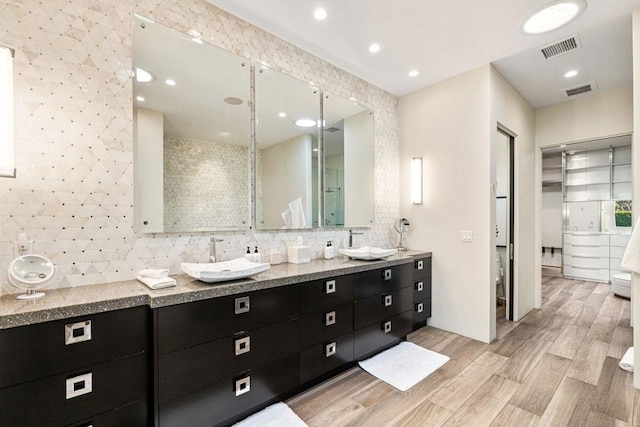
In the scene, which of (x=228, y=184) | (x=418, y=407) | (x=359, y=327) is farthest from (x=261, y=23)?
(x=418, y=407)

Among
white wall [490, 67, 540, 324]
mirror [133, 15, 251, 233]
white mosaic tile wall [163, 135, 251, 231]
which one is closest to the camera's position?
mirror [133, 15, 251, 233]

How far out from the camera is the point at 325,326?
7.47ft

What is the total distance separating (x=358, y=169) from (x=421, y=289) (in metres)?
1.57

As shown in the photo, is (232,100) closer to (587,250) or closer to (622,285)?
(622,285)

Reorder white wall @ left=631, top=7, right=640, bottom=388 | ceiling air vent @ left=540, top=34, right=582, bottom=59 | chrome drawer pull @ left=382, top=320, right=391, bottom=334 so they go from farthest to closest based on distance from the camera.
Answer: chrome drawer pull @ left=382, top=320, right=391, bottom=334 → ceiling air vent @ left=540, top=34, right=582, bottom=59 → white wall @ left=631, top=7, right=640, bottom=388

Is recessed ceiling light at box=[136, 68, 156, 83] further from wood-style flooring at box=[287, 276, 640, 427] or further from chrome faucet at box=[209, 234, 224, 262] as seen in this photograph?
A: wood-style flooring at box=[287, 276, 640, 427]

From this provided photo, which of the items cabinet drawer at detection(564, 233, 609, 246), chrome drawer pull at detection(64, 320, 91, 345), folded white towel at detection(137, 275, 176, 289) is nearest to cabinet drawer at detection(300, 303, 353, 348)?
folded white towel at detection(137, 275, 176, 289)

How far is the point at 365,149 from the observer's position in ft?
11.5

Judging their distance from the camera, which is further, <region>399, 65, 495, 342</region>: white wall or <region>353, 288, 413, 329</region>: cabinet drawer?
<region>399, 65, 495, 342</region>: white wall

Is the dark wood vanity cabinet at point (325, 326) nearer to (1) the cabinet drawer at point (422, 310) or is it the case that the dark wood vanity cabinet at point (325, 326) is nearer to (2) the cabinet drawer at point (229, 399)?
(2) the cabinet drawer at point (229, 399)

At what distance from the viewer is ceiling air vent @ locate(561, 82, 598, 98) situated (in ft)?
12.0

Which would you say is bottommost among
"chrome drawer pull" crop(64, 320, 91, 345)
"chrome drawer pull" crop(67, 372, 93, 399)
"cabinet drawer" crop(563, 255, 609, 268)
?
"cabinet drawer" crop(563, 255, 609, 268)

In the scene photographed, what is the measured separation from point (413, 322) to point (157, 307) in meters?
2.67

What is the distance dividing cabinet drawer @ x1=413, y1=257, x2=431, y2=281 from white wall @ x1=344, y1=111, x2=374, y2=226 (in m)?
0.70
